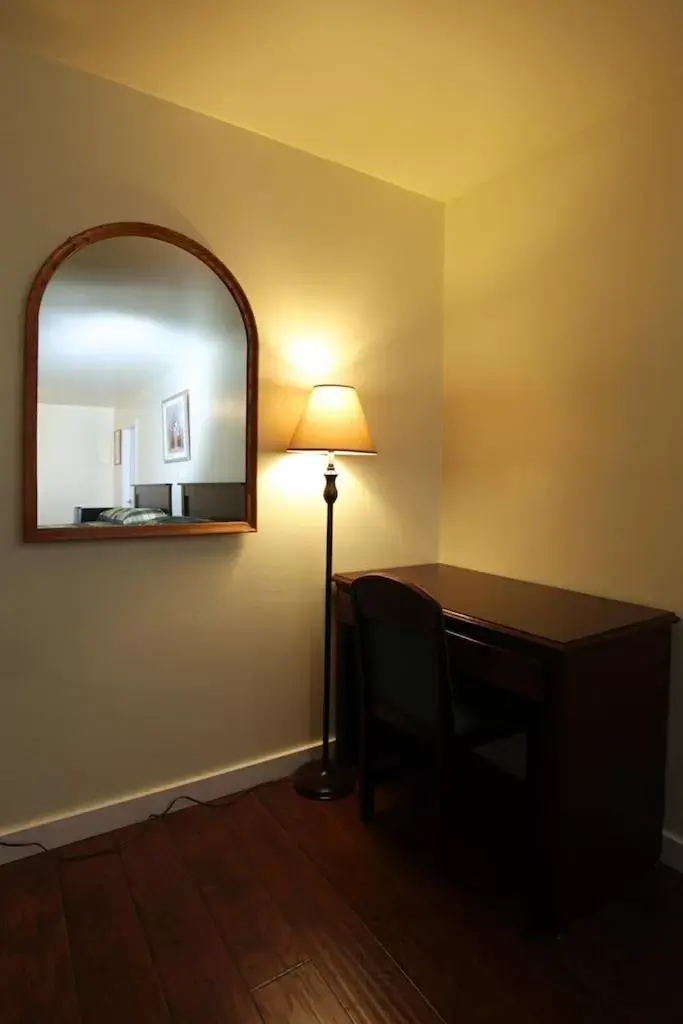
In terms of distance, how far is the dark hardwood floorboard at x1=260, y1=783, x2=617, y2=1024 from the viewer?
4.09ft

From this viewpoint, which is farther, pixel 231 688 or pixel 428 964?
pixel 231 688

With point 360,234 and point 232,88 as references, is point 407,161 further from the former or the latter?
point 232,88

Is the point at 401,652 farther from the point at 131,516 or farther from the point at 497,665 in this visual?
the point at 131,516

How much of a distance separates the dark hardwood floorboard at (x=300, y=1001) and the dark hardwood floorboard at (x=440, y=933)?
7.6 inches

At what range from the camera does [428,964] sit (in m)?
1.34

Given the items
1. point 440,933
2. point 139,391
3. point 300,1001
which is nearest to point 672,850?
point 440,933

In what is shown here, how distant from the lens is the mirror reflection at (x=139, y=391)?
5.49 ft

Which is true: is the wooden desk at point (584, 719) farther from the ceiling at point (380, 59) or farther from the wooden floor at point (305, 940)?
the ceiling at point (380, 59)

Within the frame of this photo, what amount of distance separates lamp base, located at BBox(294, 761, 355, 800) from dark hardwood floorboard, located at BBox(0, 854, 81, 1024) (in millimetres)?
812

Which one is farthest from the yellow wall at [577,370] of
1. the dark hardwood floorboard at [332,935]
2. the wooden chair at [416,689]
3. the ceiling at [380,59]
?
the dark hardwood floorboard at [332,935]

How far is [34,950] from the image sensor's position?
1358 mm

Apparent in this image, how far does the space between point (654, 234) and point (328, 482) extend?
1268 mm

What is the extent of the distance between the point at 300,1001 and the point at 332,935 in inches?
7.4

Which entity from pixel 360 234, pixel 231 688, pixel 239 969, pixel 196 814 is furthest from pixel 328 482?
pixel 239 969
